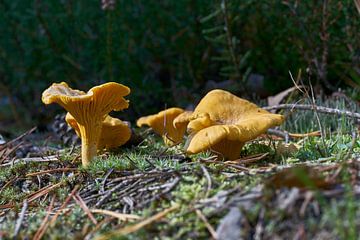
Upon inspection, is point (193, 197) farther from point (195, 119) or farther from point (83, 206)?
point (195, 119)

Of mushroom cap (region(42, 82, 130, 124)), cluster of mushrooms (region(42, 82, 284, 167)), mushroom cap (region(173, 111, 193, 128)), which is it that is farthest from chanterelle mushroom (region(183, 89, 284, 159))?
mushroom cap (region(42, 82, 130, 124))

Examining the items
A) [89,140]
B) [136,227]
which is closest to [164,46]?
[89,140]

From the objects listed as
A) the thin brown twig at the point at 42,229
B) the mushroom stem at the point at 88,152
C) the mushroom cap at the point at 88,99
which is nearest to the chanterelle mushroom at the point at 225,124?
the mushroom cap at the point at 88,99

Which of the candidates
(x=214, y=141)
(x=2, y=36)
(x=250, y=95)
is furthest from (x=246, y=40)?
(x=214, y=141)

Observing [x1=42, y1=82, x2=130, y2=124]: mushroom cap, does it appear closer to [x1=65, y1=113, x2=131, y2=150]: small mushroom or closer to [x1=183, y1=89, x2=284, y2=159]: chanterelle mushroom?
[x1=65, y1=113, x2=131, y2=150]: small mushroom

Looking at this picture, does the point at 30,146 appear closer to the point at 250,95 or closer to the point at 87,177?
the point at 87,177

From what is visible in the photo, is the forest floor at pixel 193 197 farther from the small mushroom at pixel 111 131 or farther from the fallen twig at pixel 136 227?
the small mushroom at pixel 111 131
